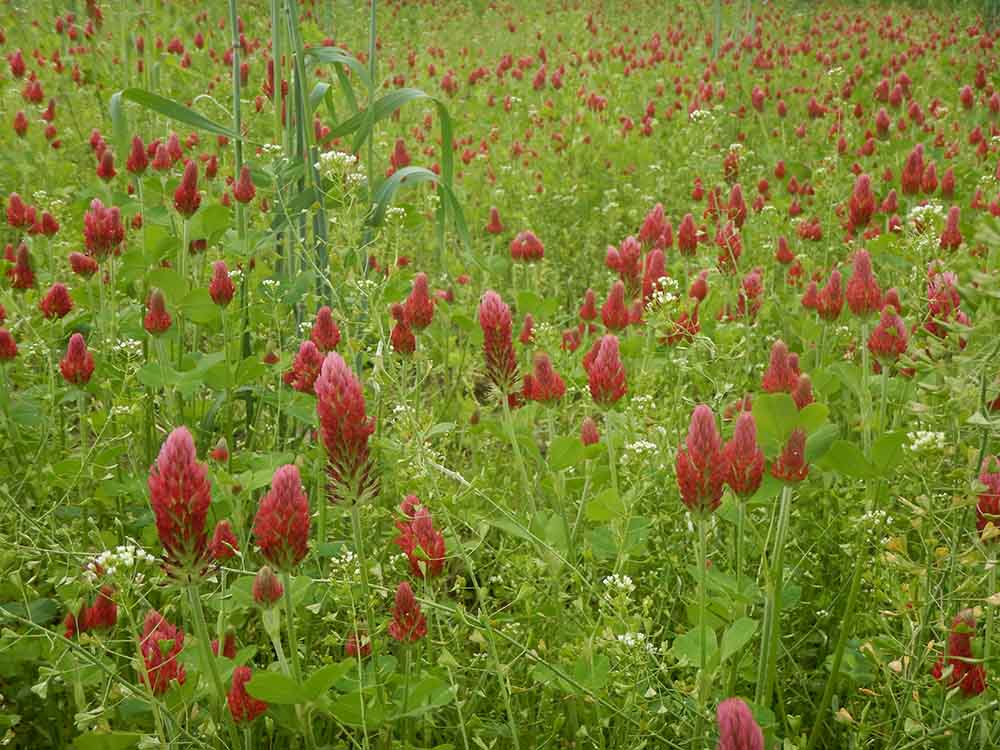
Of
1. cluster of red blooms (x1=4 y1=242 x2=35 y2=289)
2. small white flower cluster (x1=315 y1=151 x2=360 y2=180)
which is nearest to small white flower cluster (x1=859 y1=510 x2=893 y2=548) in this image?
small white flower cluster (x1=315 y1=151 x2=360 y2=180)

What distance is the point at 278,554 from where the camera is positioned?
1.32m

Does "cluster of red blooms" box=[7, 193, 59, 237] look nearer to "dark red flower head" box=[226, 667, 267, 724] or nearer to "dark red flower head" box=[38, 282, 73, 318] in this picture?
"dark red flower head" box=[38, 282, 73, 318]

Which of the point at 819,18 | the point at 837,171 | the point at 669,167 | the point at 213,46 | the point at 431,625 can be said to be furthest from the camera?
the point at 819,18

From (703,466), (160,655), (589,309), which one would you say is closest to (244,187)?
(589,309)

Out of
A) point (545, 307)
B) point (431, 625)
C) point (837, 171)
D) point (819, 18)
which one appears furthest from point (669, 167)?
point (819, 18)

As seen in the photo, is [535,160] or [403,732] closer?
[403,732]

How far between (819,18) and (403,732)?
13.1 m

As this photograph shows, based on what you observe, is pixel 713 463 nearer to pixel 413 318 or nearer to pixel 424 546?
pixel 424 546

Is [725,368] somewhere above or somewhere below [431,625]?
above

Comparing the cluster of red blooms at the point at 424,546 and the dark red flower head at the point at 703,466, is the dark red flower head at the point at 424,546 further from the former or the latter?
the dark red flower head at the point at 703,466

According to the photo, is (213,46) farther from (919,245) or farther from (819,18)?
(819,18)

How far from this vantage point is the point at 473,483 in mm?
1799

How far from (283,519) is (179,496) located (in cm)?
14

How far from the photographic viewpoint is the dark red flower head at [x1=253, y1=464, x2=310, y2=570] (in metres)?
1.30
